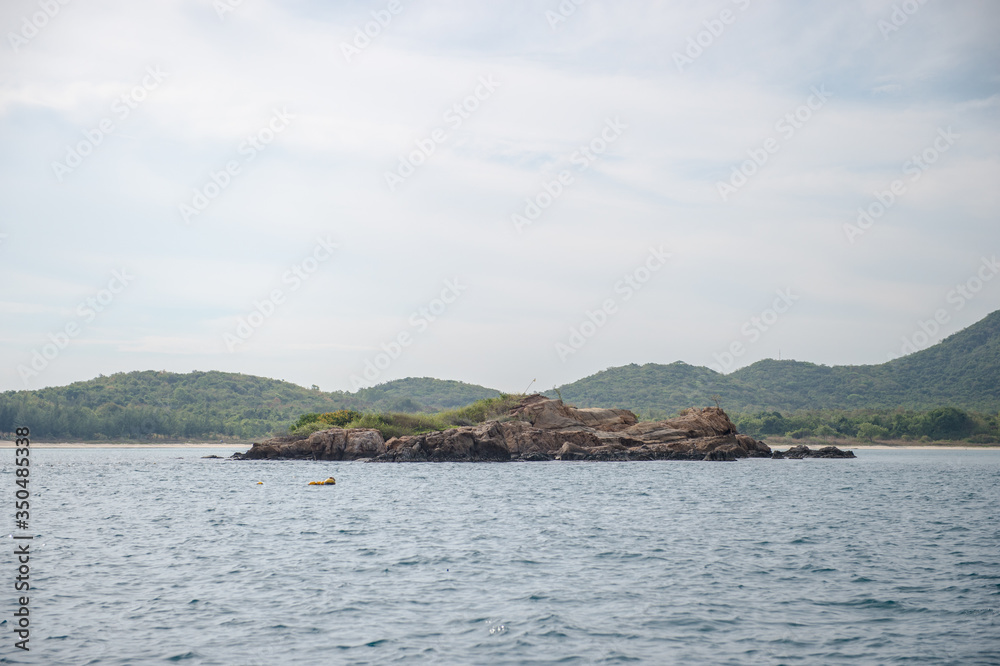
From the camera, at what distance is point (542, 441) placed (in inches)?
3900

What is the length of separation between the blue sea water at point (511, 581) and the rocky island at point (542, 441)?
1774 inches

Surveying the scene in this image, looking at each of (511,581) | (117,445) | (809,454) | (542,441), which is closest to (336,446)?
(542,441)

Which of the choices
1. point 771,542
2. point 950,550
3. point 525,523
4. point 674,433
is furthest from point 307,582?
point 674,433

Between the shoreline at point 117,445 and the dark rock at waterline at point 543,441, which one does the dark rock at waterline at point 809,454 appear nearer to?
the dark rock at waterline at point 543,441

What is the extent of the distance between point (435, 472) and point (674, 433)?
41.7 metres

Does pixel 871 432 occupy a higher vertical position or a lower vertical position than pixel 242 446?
lower

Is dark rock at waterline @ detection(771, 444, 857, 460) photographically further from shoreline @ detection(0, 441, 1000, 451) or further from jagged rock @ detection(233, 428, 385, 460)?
jagged rock @ detection(233, 428, 385, 460)

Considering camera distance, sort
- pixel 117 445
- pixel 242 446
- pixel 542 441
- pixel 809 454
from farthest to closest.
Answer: pixel 242 446 → pixel 117 445 → pixel 809 454 → pixel 542 441

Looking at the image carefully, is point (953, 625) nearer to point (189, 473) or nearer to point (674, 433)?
point (189, 473)

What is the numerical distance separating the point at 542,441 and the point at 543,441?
0.14 meters

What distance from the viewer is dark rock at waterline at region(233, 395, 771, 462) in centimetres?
9200

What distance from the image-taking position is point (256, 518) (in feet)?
122

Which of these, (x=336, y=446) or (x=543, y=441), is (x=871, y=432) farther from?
(x=336, y=446)

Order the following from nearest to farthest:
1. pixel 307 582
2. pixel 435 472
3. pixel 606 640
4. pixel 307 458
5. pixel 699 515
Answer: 1. pixel 606 640
2. pixel 307 582
3. pixel 699 515
4. pixel 435 472
5. pixel 307 458
